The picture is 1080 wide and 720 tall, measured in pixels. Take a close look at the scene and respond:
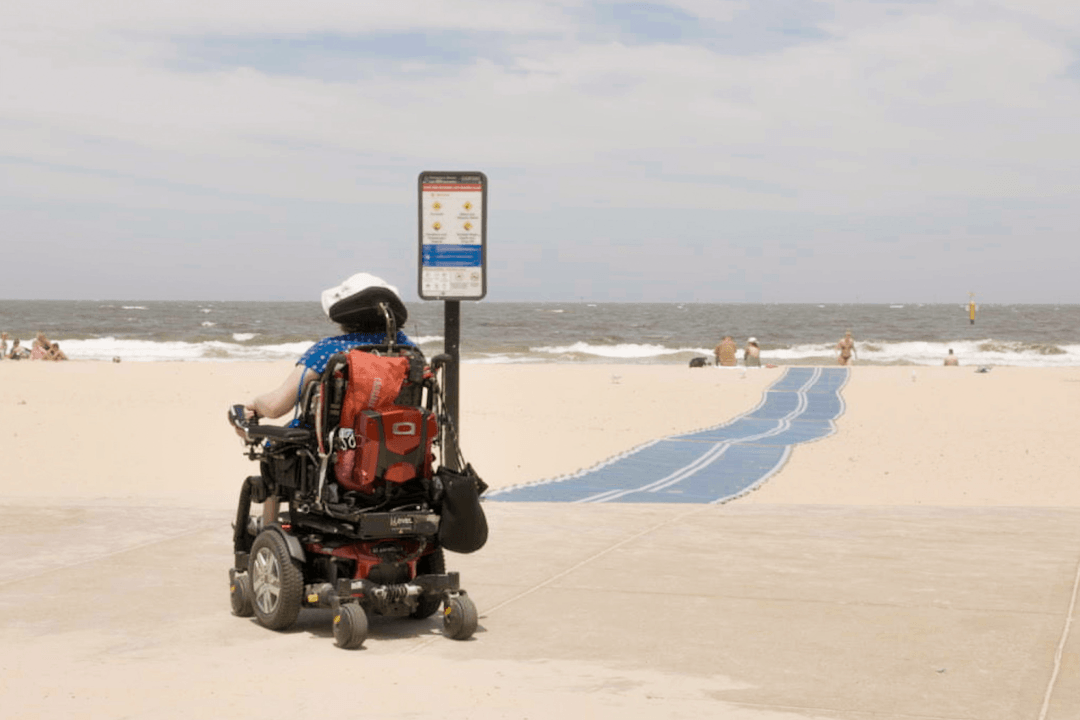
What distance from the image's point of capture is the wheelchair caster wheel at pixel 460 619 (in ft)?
17.9

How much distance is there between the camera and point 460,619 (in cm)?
544

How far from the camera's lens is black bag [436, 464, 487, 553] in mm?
5461

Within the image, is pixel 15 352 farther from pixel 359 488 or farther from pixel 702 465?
pixel 359 488

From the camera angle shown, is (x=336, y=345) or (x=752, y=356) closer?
(x=336, y=345)

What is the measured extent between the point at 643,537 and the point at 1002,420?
14595mm

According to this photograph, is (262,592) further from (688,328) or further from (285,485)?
(688,328)

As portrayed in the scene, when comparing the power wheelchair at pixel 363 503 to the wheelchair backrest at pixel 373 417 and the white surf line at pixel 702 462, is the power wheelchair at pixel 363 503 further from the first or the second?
the white surf line at pixel 702 462

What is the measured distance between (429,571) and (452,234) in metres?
2.95

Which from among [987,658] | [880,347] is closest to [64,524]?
[987,658]

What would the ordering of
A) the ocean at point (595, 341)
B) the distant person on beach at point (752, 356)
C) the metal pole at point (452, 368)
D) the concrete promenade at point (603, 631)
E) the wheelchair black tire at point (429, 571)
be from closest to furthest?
the concrete promenade at point (603, 631) → the wheelchair black tire at point (429, 571) → the metal pole at point (452, 368) → the distant person on beach at point (752, 356) → the ocean at point (595, 341)

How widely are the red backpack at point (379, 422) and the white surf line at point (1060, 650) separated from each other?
2.56 meters

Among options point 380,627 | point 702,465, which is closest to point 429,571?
point 380,627

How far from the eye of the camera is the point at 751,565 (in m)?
7.20

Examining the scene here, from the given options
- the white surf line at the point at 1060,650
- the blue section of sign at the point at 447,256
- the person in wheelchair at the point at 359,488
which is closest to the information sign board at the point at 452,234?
the blue section of sign at the point at 447,256
